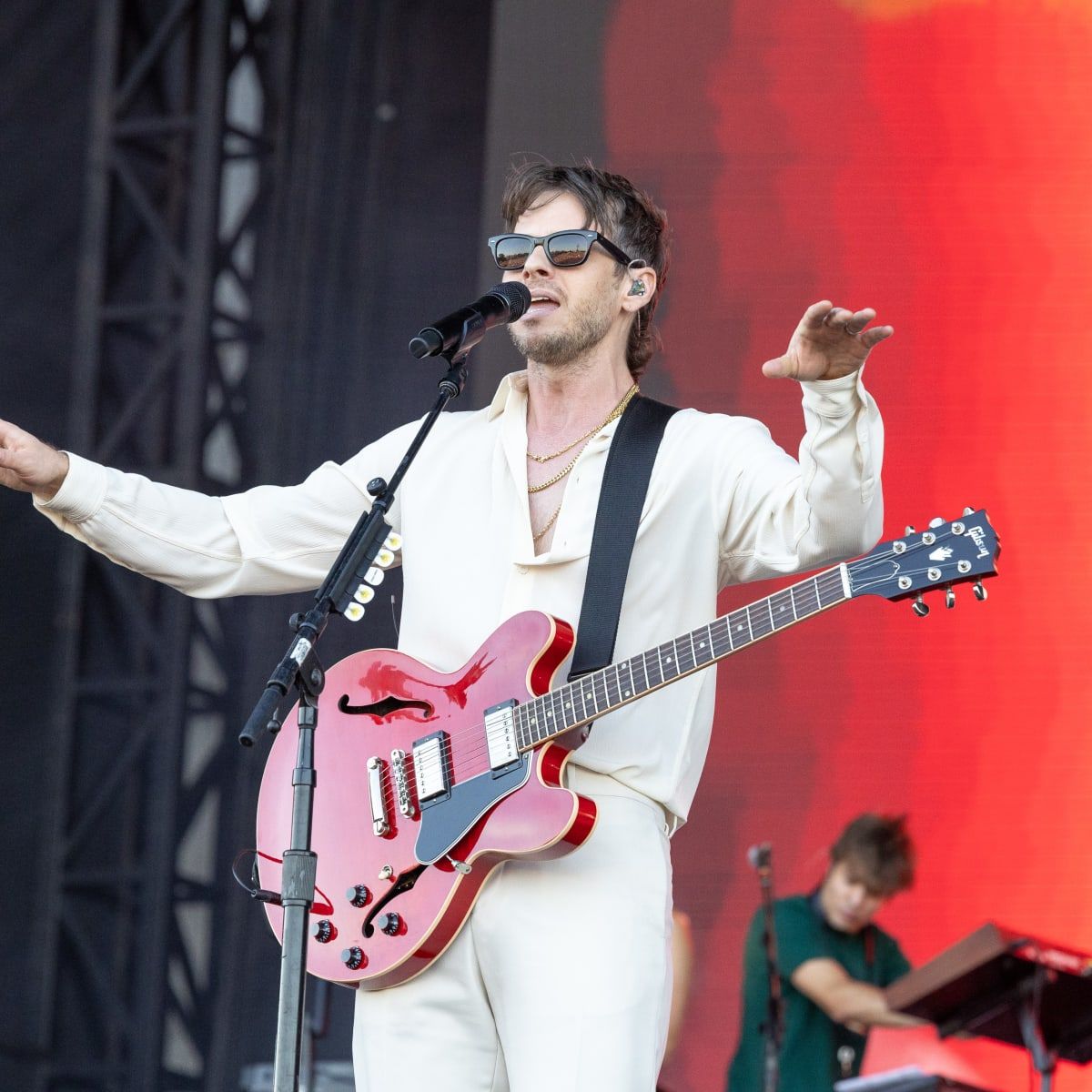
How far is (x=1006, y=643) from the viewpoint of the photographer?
198 inches

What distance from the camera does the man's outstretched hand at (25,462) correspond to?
108 inches

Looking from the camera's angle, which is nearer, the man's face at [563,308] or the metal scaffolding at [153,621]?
the man's face at [563,308]

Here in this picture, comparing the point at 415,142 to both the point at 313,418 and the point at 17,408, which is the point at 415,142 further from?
the point at 17,408

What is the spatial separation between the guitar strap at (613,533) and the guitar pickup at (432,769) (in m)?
0.24

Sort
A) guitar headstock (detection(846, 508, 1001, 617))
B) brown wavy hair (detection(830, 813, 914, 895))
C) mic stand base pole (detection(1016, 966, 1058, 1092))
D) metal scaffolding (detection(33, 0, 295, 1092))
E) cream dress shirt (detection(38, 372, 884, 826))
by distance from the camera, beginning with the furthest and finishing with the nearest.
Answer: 1. metal scaffolding (detection(33, 0, 295, 1092))
2. brown wavy hair (detection(830, 813, 914, 895))
3. mic stand base pole (detection(1016, 966, 1058, 1092))
4. cream dress shirt (detection(38, 372, 884, 826))
5. guitar headstock (detection(846, 508, 1001, 617))

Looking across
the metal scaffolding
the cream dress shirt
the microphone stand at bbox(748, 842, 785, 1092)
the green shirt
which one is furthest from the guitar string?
the metal scaffolding

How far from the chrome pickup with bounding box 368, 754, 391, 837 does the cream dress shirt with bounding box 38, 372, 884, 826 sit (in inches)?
7.8

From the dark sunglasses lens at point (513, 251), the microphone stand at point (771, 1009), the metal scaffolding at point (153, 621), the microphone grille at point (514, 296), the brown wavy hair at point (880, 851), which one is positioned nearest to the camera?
the microphone grille at point (514, 296)

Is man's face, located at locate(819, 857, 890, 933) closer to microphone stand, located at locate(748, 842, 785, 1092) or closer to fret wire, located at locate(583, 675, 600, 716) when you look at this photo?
microphone stand, located at locate(748, 842, 785, 1092)

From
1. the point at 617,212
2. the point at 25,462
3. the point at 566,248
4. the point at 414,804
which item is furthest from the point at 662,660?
the point at 25,462

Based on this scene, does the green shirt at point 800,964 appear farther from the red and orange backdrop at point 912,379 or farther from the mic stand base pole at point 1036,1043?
the mic stand base pole at point 1036,1043

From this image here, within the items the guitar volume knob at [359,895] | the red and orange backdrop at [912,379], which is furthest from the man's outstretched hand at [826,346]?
the red and orange backdrop at [912,379]

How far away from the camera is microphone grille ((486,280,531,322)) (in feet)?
8.92

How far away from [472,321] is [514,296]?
0.16 meters
